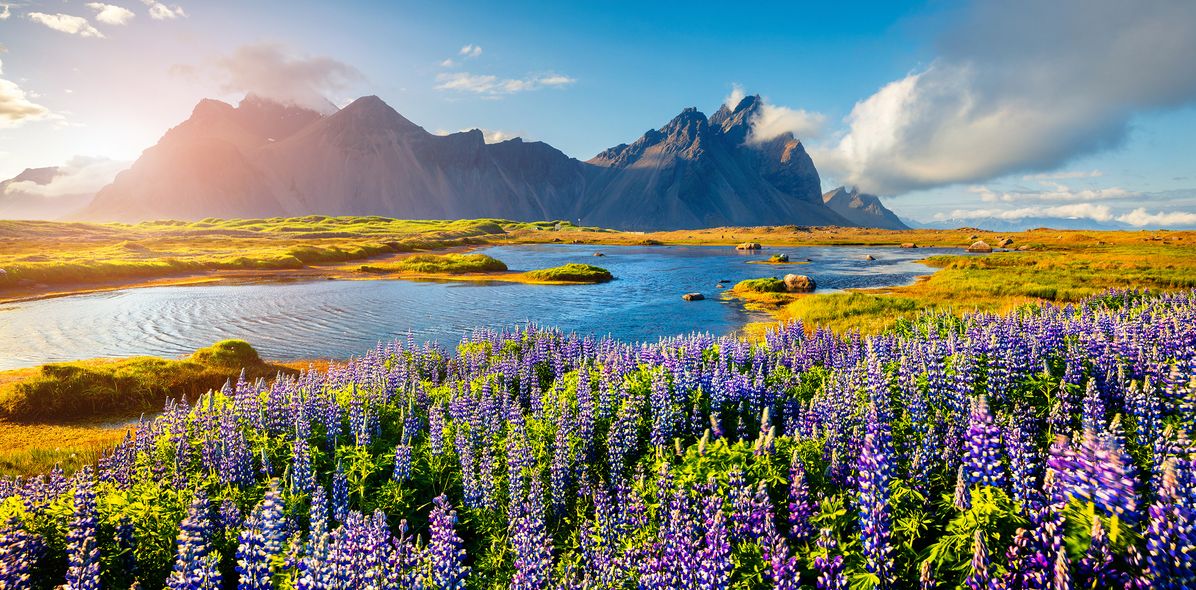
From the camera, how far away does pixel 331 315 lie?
1593 inches

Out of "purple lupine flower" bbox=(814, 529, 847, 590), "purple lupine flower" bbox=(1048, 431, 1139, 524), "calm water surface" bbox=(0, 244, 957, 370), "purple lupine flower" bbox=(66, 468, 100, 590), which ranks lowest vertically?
"calm water surface" bbox=(0, 244, 957, 370)

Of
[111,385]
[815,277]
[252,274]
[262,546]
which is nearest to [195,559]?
[262,546]

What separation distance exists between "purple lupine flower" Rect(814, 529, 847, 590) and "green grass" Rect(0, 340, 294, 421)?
20.3 metres

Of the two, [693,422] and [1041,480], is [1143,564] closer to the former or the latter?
[1041,480]

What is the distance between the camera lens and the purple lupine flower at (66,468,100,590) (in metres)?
6.51

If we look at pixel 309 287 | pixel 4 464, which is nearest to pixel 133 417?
pixel 4 464

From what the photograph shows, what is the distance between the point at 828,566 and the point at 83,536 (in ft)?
31.1

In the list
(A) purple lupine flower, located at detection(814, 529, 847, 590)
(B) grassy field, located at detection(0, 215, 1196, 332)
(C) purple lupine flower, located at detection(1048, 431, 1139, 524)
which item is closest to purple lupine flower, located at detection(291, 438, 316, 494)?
(A) purple lupine flower, located at detection(814, 529, 847, 590)

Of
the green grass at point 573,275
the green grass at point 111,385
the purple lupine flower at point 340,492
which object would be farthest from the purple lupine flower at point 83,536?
the green grass at point 573,275

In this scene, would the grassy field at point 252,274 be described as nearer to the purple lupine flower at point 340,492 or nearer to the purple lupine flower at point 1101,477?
the purple lupine flower at point 340,492

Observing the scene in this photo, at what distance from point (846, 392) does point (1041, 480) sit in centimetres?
278

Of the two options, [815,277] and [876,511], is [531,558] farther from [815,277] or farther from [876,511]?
[815,277]

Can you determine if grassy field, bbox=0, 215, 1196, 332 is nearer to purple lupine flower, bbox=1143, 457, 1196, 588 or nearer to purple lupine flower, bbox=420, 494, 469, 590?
purple lupine flower, bbox=1143, 457, 1196, 588

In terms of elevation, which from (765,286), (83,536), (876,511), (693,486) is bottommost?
(765,286)
